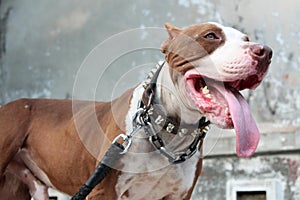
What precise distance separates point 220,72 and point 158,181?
43cm

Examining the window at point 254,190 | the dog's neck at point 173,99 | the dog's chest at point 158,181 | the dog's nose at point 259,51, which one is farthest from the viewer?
the window at point 254,190

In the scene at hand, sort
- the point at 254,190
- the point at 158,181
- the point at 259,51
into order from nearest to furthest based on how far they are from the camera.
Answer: the point at 259,51 < the point at 158,181 < the point at 254,190

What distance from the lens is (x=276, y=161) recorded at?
3648 mm

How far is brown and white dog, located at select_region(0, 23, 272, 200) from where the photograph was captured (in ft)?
4.35

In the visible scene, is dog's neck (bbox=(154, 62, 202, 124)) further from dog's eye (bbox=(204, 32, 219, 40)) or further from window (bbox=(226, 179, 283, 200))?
window (bbox=(226, 179, 283, 200))

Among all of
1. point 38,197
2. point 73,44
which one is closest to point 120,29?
point 73,44

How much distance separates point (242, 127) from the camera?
4.31 ft

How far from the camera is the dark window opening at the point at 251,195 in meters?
3.64

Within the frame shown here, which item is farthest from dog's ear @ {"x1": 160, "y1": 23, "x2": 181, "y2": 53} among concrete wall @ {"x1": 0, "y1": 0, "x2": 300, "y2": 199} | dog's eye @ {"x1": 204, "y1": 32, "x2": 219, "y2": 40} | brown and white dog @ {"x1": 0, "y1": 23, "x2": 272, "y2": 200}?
concrete wall @ {"x1": 0, "y1": 0, "x2": 300, "y2": 199}

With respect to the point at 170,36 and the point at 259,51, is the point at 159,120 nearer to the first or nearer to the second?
the point at 170,36

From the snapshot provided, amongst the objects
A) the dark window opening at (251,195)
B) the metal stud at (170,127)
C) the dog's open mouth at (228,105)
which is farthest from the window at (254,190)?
the dog's open mouth at (228,105)

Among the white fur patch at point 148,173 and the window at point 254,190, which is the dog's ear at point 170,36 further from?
the window at point 254,190

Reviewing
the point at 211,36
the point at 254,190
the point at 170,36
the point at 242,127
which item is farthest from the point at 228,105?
the point at 254,190

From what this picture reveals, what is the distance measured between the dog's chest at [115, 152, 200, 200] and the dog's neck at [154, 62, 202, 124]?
6.2 inches
